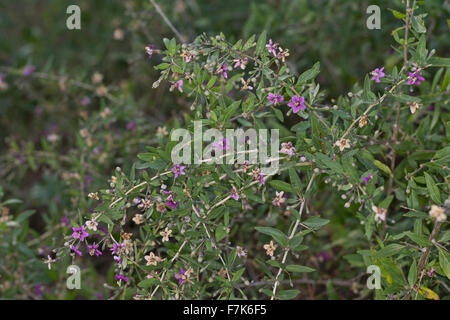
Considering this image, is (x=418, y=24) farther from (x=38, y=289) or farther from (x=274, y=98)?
(x=38, y=289)

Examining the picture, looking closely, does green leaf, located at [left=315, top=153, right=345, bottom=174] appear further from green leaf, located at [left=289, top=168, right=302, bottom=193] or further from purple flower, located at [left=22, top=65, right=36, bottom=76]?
purple flower, located at [left=22, top=65, right=36, bottom=76]

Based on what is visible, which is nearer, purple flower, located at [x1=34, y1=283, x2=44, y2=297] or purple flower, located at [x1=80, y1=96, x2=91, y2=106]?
purple flower, located at [x1=34, y1=283, x2=44, y2=297]

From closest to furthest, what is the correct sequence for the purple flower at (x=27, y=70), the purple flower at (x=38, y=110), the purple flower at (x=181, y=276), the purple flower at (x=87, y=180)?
the purple flower at (x=181, y=276) → the purple flower at (x=87, y=180) → the purple flower at (x=27, y=70) → the purple flower at (x=38, y=110)

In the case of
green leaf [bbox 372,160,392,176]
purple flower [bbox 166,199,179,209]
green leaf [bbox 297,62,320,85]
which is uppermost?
green leaf [bbox 297,62,320,85]

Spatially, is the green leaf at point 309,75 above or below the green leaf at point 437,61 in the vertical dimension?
below

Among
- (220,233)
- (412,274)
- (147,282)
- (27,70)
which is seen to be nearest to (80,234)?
(147,282)

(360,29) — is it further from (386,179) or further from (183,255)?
(183,255)

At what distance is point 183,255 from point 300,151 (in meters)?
0.52

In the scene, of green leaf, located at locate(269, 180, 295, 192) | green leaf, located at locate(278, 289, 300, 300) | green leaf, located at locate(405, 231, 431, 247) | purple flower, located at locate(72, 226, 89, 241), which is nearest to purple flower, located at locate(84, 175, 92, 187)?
purple flower, located at locate(72, 226, 89, 241)

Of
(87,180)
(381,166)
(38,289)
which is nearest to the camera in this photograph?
(381,166)

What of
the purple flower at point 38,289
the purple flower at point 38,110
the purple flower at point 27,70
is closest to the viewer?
the purple flower at point 38,289

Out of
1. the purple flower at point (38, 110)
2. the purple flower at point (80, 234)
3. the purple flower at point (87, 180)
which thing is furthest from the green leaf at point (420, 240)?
the purple flower at point (38, 110)

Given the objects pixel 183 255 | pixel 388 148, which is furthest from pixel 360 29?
pixel 183 255

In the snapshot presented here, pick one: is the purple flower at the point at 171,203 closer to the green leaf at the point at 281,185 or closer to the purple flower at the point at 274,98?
the green leaf at the point at 281,185
